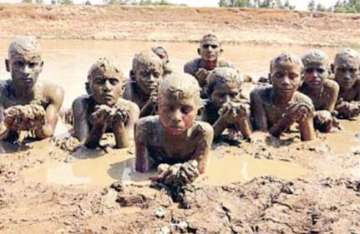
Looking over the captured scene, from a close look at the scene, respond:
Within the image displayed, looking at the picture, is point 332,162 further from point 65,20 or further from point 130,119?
point 65,20

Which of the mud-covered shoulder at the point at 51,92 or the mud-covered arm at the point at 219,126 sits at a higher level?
the mud-covered shoulder at the point at 51,92

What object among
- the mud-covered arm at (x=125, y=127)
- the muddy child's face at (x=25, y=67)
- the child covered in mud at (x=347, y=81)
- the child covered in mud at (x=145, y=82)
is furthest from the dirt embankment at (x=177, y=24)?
the mud-covered arm at (x=125, y=127)

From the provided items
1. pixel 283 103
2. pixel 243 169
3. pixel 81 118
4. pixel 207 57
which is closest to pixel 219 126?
pixel 243 169

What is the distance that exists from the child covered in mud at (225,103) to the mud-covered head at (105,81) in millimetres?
976

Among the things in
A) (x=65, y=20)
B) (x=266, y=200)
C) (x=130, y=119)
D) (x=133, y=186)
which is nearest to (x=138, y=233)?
(x=133, y=186)

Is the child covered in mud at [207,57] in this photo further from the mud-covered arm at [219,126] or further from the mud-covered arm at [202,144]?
the mud-covered arm at [202,144]

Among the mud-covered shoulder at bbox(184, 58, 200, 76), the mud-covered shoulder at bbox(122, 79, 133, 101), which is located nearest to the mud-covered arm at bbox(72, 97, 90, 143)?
the mud-covered shoulder at bbox(122, 79, 133, 101)

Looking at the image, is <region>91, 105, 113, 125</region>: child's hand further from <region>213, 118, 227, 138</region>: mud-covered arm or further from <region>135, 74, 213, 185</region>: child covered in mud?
<region>213, 118, 227, 138</region>: mud-covered arm

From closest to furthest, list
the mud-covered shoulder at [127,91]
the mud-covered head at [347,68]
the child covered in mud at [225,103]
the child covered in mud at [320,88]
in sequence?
the child covered in mud at [225,103] → the mud-covered shoulder at [127,91] → the child covered in mud at [320,88] → the mud-covered head at [347,68]

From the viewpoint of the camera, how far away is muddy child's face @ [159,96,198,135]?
532 centimetres

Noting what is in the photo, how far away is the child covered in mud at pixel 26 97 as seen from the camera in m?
6.43

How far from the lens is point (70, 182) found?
5660 millimetres

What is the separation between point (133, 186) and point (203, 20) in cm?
1900

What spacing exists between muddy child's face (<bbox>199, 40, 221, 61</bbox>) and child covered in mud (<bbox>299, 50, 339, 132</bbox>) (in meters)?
1.72
